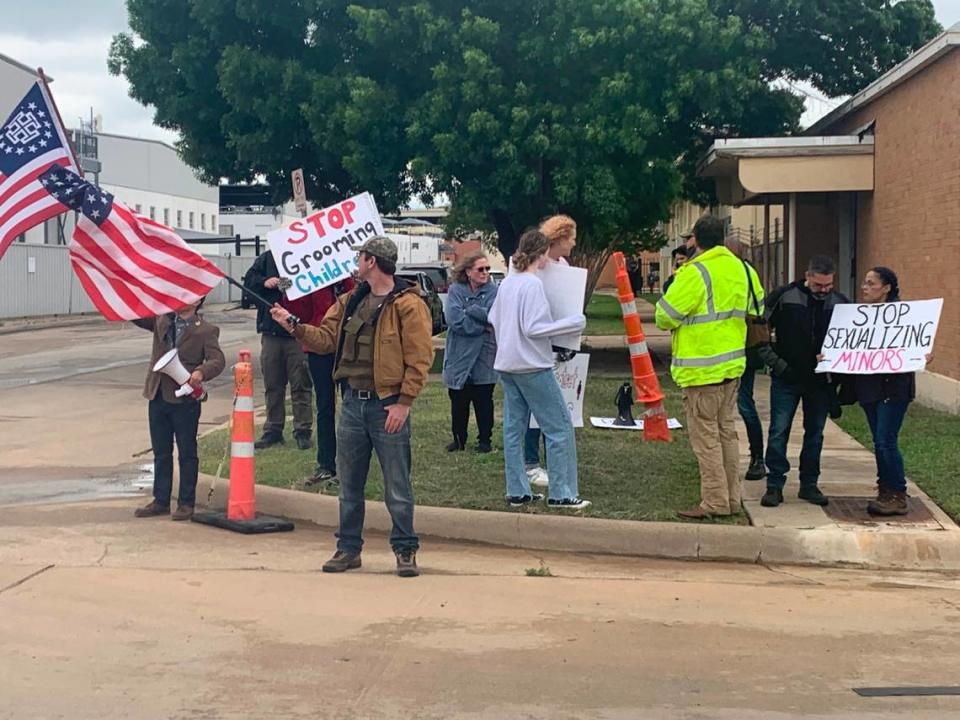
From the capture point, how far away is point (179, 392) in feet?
28.1

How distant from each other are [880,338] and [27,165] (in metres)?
6.15

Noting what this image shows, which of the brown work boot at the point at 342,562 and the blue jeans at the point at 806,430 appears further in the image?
Answer: the blue jeans at the point at 806,430

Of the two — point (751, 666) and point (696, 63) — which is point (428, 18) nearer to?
point (696, 63)

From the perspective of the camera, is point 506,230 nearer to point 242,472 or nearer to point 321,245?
point 321,245

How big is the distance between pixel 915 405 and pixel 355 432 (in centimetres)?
886

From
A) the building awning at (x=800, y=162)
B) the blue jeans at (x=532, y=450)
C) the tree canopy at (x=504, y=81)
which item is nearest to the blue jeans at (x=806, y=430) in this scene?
the blue jeans at (x=532, y=450)

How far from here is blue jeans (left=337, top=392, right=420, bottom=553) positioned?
7.07 m

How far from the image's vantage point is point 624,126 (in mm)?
16438

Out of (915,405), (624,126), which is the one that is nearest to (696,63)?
(624,126)

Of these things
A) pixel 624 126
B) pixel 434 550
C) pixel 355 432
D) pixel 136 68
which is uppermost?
pixel 136 68

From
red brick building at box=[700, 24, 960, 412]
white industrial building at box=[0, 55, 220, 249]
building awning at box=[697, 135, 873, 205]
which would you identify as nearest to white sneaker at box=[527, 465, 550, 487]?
red brick building at box=[700, 24, 960, 412]

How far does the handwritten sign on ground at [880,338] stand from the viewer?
820 centimetres

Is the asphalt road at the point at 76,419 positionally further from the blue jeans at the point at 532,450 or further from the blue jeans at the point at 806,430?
the blue jeans at the point at 806,430

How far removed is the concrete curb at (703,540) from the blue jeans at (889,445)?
20.4 inches
